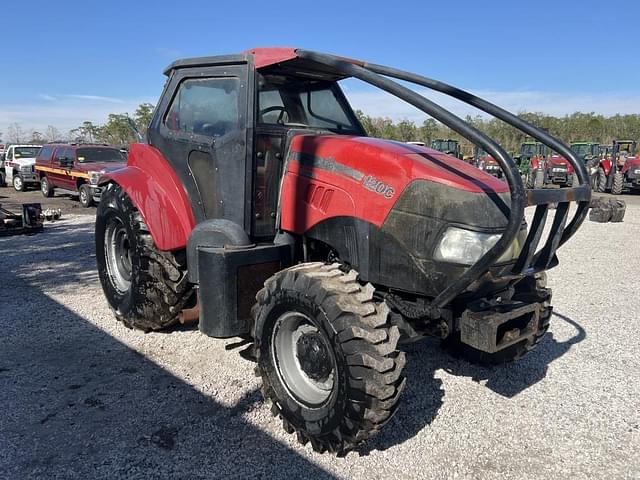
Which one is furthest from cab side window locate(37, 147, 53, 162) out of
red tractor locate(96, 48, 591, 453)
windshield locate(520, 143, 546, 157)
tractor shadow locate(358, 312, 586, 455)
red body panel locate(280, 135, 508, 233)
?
windshield locate(520, 143, 546, 157)

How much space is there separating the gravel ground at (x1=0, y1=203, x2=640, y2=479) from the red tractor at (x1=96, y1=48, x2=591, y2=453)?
0.27 m

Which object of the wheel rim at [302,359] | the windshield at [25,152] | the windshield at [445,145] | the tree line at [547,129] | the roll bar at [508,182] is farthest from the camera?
the tree line at [547,129]

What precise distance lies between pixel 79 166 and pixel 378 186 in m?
13.5

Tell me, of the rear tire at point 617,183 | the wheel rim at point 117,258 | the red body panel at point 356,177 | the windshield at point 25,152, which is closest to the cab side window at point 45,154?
the windshield at point 25,152

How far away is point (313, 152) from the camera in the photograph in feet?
10.6

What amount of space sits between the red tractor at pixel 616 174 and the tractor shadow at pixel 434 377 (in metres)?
17.4

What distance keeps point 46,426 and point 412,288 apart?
237 centimetres

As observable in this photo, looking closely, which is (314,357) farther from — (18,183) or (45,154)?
(18,183)

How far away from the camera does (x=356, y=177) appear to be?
2.95 metres

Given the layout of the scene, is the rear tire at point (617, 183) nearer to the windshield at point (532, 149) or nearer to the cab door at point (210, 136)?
the windshield at point (532, 149)

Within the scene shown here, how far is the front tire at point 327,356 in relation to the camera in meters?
2.54

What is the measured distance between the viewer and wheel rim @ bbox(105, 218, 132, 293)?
4750 mm

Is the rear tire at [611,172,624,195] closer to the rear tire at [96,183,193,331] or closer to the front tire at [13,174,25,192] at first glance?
the rear tire at [96,183,193,331]

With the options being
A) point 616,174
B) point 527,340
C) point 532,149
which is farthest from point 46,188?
point 532,149
